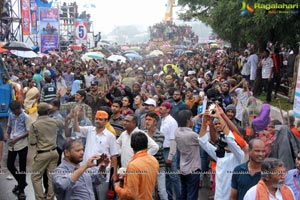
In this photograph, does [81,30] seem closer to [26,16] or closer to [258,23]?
[26,16]

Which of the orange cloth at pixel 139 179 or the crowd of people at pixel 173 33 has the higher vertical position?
the crowd of people at pixel 173 33

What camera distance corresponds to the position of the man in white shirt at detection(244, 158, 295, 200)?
4020mm

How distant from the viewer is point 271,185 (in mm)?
4055

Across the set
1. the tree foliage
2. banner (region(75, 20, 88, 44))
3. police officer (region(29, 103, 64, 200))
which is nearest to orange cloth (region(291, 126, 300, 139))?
police officer (region(29, 103, 64, 200))

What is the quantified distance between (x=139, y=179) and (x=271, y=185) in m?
1.28

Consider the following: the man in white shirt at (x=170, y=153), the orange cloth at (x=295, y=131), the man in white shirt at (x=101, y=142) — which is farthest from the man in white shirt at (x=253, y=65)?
the man in white shirt at (x=101, y=142)

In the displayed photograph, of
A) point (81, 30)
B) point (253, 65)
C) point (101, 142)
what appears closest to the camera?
point (101, 142)

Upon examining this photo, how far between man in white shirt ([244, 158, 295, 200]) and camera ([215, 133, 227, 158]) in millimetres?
1109

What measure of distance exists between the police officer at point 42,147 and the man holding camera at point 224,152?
250 cm

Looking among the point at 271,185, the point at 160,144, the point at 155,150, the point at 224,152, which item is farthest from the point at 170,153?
the point at 271,185

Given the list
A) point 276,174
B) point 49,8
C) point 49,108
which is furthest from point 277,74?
point 49,8

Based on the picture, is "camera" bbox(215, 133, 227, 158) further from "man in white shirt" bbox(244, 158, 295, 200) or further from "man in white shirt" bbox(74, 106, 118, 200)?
"man in white shirt" bbox(74, 106, 118, 200)

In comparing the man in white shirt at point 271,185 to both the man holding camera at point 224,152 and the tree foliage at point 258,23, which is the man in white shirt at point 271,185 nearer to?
the man holding camera at point 224,152

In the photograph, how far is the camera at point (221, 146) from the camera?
17.0 feet
